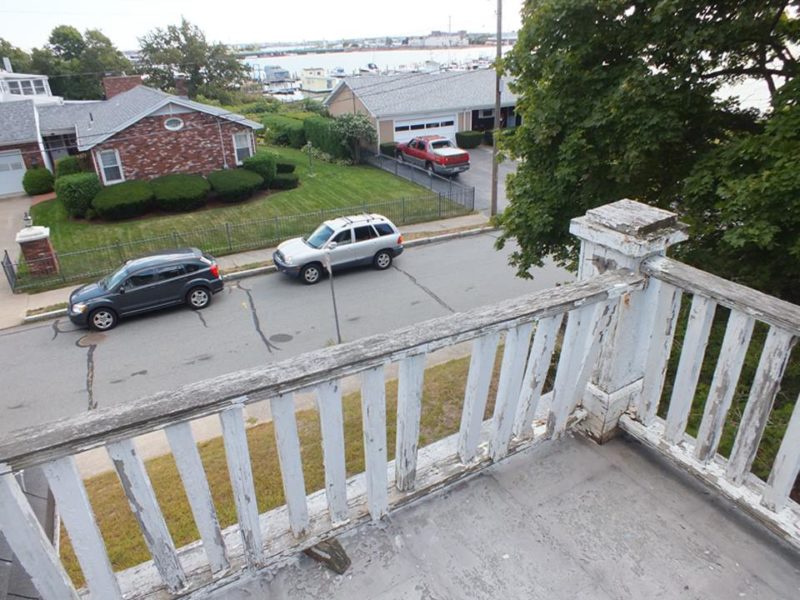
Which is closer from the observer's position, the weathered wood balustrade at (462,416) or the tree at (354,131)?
A: the weathered wood balustrade at (462,416)

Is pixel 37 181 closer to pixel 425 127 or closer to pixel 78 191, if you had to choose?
pixel 78 191

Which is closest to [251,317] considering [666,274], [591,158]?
[591,158]

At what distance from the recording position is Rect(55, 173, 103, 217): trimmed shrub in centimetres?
2094

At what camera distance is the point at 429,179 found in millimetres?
26469

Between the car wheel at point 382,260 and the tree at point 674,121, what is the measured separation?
27.4 feet

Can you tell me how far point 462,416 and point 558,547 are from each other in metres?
0.73

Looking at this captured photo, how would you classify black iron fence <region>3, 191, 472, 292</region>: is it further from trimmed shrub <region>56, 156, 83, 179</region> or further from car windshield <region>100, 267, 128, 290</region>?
trimmed shrub <region>56, 156, 83, 179</region>

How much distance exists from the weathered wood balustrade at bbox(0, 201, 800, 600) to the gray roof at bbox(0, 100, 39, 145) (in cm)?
3059

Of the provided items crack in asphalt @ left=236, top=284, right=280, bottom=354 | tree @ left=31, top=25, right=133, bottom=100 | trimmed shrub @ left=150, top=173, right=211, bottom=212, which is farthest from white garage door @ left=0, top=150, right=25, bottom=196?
tree @ left=31, top=25, right=133, bottom=100

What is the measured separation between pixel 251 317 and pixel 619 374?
11.3 meters

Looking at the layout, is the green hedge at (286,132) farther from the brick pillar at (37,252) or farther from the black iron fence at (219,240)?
the brick pillar at (37,252)

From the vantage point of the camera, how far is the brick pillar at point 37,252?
49.5ft

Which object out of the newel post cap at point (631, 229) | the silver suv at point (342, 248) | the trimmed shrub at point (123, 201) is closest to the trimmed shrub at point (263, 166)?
the trimmed shrub at point (123, 201)

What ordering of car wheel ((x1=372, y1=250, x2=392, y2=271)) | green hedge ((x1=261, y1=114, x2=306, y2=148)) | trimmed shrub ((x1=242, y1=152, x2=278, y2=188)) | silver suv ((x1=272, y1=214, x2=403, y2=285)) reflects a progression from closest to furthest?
silver suv ((x1=272, y1=214, x2=403, y2=285)) < car wheel ((x1=372, y1=250, x2=392, y2=271)) < trimmed shrub ((x1=242, y1=152, x2=278, y2=188)) < green hedge ((x1=261, y1=114, x2=306, y2=148))
